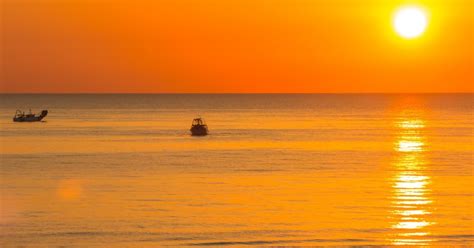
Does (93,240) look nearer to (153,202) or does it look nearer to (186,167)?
(153,202)

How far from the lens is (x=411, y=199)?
40188 mm

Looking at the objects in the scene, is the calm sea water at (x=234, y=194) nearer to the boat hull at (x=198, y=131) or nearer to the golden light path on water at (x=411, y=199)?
the golden light path on water at (x=411, y=199)

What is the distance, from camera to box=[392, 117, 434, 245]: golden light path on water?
31.0 meters

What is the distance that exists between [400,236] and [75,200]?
15.0 m

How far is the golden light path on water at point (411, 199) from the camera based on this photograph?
1222 inches

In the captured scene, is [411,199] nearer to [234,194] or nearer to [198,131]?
[234,194]

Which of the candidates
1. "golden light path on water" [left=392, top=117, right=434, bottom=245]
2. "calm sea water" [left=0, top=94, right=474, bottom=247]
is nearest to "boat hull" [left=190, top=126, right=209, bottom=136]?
"calm sea water" [left=0, top=94, right=474, bottom=247]

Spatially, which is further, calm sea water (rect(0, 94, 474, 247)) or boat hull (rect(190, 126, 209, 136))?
boat hull (rect(190, 126, 209, 136))

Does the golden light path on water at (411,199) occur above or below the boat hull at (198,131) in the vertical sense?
below

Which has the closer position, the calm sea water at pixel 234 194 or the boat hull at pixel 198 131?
the calm sea water at pixel 234 194

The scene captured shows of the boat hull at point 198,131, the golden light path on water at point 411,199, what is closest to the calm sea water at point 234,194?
the golden light path on water at point 411,199

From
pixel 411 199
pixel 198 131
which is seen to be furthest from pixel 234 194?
pixel 198 131

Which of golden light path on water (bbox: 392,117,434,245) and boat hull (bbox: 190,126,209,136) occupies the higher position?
boat hull (bbox: 190,126,209,136)

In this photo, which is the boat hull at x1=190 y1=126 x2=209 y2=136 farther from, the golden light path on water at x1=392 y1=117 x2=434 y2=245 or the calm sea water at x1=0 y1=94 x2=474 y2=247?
the golden light path on water at x1=392 y1=117 x2=434 y2=245
